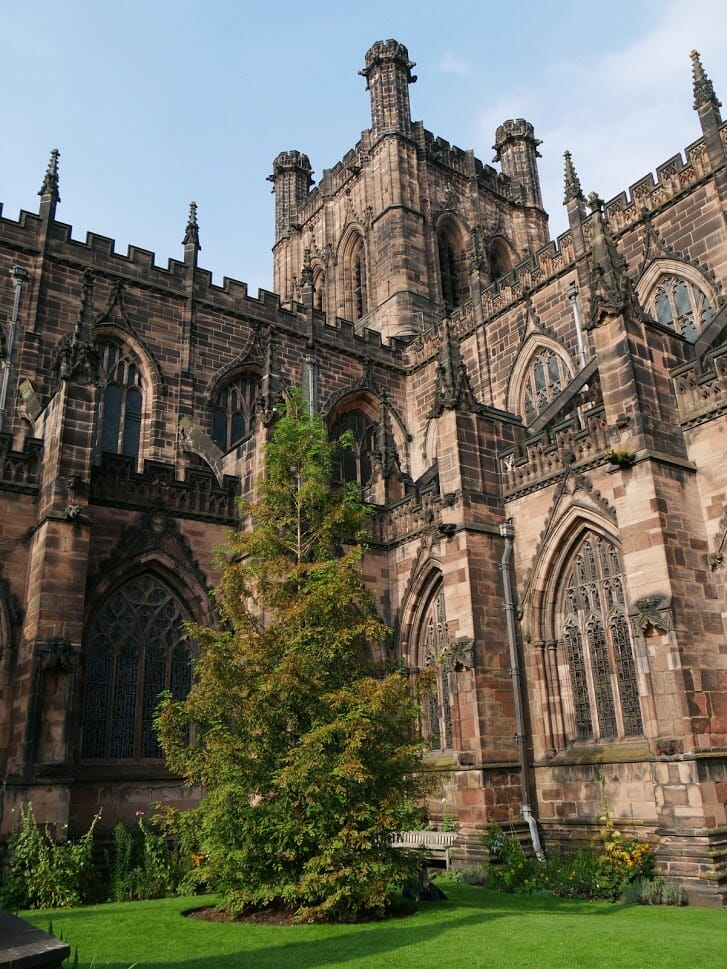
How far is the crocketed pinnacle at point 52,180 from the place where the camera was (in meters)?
22.3

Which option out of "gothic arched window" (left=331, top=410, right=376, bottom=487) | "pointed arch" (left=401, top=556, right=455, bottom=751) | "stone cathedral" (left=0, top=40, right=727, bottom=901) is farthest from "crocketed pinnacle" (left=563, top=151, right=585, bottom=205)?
"pointed arch" (left=401, top=556, right=455, bottom=751)

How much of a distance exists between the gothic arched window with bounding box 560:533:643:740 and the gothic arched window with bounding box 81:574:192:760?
7.05 metres

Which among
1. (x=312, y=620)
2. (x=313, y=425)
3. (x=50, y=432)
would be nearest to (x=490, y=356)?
(x=313, y=425)

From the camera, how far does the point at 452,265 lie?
35312 mm

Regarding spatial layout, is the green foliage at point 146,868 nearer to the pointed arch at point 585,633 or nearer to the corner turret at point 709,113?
the pointed arch at point 585,633

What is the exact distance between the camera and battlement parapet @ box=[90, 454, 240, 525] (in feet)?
53.3

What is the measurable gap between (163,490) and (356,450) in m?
10.1

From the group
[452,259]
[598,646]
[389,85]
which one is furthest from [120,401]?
[389,85]

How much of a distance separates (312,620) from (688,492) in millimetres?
6554

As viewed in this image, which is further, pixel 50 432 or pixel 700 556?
pixel 50 432

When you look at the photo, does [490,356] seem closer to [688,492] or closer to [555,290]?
[555,290]

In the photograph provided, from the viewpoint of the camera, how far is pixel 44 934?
4.50m

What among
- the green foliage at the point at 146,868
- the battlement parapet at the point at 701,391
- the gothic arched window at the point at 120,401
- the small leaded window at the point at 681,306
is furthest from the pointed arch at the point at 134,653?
the small leaded window at the point at 681,306

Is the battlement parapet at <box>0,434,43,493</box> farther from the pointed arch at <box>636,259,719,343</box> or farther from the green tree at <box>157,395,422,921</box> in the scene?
the pointed arch at <box>636,259,719,343</box>
